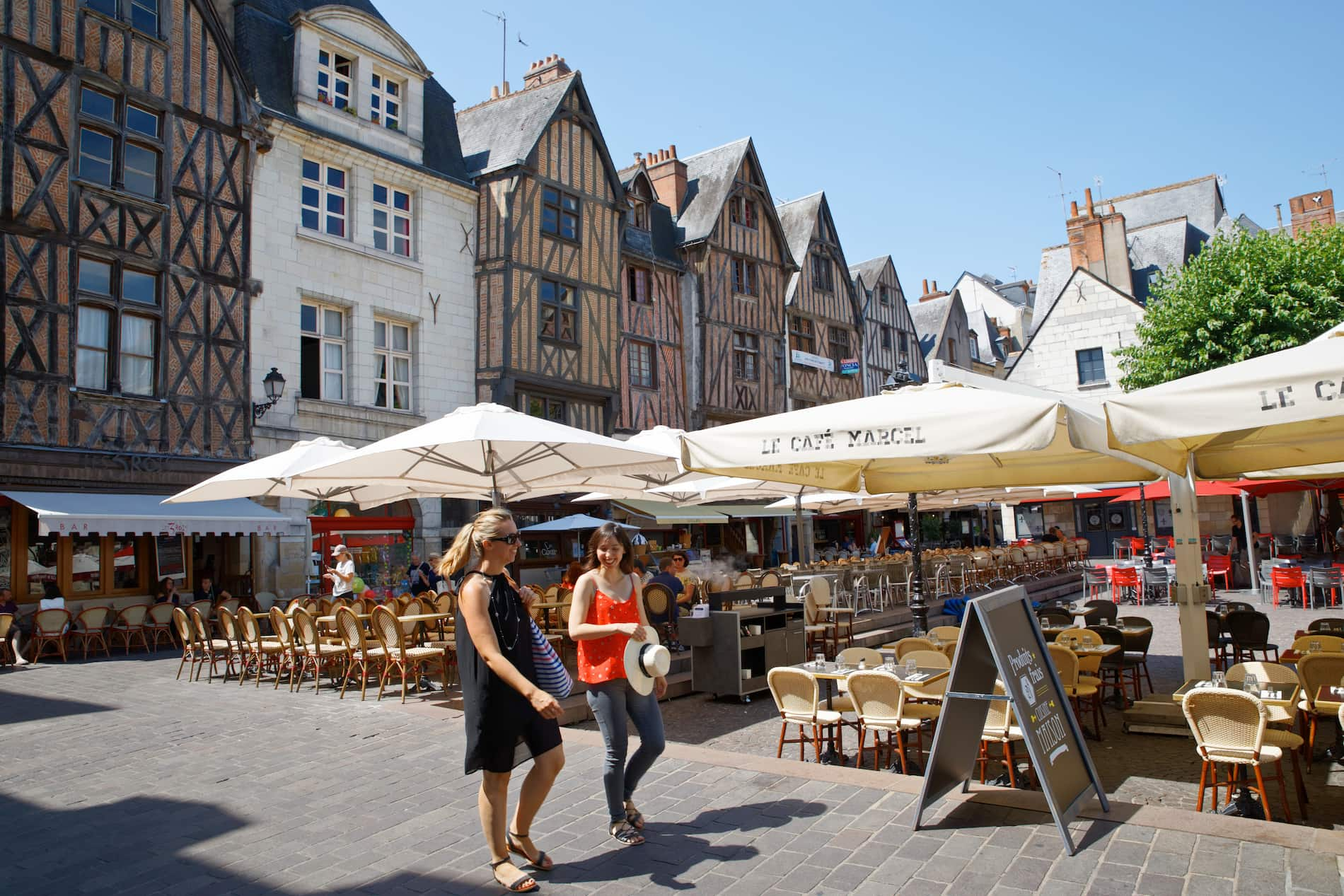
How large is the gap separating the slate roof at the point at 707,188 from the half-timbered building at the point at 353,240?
320 inches

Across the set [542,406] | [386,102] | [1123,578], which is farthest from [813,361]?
[386,102]

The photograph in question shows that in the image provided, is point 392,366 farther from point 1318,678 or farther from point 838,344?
point 838,344

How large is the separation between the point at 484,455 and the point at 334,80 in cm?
1234

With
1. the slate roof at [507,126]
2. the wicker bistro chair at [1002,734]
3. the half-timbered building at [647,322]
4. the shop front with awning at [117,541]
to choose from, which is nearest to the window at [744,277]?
the half-timbered building at [647,322]

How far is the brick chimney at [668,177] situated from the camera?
87.3 ft

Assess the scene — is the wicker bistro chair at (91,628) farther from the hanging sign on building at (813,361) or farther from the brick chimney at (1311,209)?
the brick chimney at (1311,209)

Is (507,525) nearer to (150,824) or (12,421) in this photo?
(150,824)

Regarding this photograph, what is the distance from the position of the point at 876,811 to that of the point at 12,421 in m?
12.8

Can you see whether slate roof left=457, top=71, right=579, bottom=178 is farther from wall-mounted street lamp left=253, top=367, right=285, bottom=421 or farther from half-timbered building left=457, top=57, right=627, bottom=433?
wall-mounted street lamp left=253, top=367, right=285, bottom=421

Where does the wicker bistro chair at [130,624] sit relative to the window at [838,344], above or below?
below

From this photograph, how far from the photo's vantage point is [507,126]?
20.7 metres

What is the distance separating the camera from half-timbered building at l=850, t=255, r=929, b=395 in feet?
108

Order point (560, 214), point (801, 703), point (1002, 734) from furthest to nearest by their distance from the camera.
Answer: point (560, 214) → point (801, 703) → point (1002, 734)

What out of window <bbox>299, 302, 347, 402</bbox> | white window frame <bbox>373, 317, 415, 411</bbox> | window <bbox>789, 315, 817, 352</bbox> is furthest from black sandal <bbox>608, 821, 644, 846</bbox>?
window <bbox>789, 315, 817, 352</bbox>
